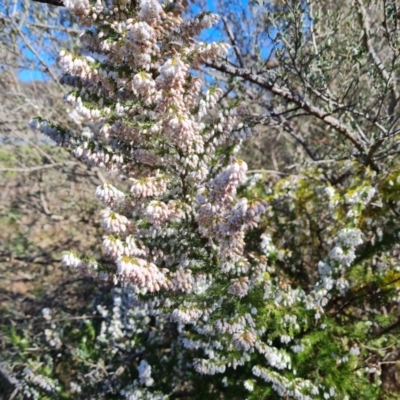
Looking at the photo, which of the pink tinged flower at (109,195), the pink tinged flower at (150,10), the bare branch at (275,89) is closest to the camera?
the pink tinged flower at (150,10)

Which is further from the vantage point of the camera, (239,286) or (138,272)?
(239,286)

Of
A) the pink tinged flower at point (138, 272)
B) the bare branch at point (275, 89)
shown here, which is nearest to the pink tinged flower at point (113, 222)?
the pink tinged flower at point (138, 272)

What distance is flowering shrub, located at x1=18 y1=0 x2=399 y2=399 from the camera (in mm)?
2584

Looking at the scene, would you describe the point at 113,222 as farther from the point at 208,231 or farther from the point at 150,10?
the point at 150,10

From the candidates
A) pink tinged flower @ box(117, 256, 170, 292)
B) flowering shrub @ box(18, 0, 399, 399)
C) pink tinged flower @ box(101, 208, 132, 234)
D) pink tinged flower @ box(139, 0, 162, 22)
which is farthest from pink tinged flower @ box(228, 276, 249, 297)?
pink tinged flower @ box(139, 0, 162, 22)

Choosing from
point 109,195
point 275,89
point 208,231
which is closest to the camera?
point 109,195

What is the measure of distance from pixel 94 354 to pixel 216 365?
2.71m

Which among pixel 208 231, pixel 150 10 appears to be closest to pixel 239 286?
pixel 208 231

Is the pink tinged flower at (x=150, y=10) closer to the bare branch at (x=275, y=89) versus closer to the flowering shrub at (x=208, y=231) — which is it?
the flowering shrub at (x=208, y=231)

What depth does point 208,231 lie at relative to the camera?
2.99 meters

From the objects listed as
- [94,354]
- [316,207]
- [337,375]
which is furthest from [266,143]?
[337,375]

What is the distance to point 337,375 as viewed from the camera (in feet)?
12.5

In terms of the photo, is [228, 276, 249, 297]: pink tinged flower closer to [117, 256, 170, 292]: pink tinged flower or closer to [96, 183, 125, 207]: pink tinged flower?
[117, 256, 170, 292]: pink tinged flower

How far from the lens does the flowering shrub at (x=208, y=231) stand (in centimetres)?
258
